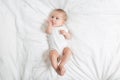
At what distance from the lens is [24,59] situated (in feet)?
4.22

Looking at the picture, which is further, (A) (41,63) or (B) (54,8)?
(B) (54,8)

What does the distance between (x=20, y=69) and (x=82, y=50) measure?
347 millimetres

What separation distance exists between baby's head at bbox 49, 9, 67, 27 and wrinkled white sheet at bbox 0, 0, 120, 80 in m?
0.05

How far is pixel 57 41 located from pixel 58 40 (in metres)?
0.01

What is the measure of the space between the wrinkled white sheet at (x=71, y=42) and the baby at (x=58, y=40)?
0.13 feet

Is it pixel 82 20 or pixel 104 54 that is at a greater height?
pixel 82 20

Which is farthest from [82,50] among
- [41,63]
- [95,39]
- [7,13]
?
[7,13]

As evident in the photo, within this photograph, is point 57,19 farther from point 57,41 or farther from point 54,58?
point 54,58

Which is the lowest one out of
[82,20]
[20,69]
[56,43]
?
[20,69]

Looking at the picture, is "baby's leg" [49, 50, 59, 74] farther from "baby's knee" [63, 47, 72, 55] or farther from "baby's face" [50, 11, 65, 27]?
"baby's face" [50, 11, 65, 27]

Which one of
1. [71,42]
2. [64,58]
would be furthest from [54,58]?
[71,42]

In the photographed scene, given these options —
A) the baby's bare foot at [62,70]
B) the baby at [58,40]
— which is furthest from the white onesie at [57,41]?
the baby's bare foot at [62,70]

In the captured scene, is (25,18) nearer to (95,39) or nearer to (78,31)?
(78,31)

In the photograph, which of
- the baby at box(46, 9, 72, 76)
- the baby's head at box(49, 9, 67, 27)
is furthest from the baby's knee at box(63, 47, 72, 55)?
the baby's head at box(49, 9, 67, 27)
